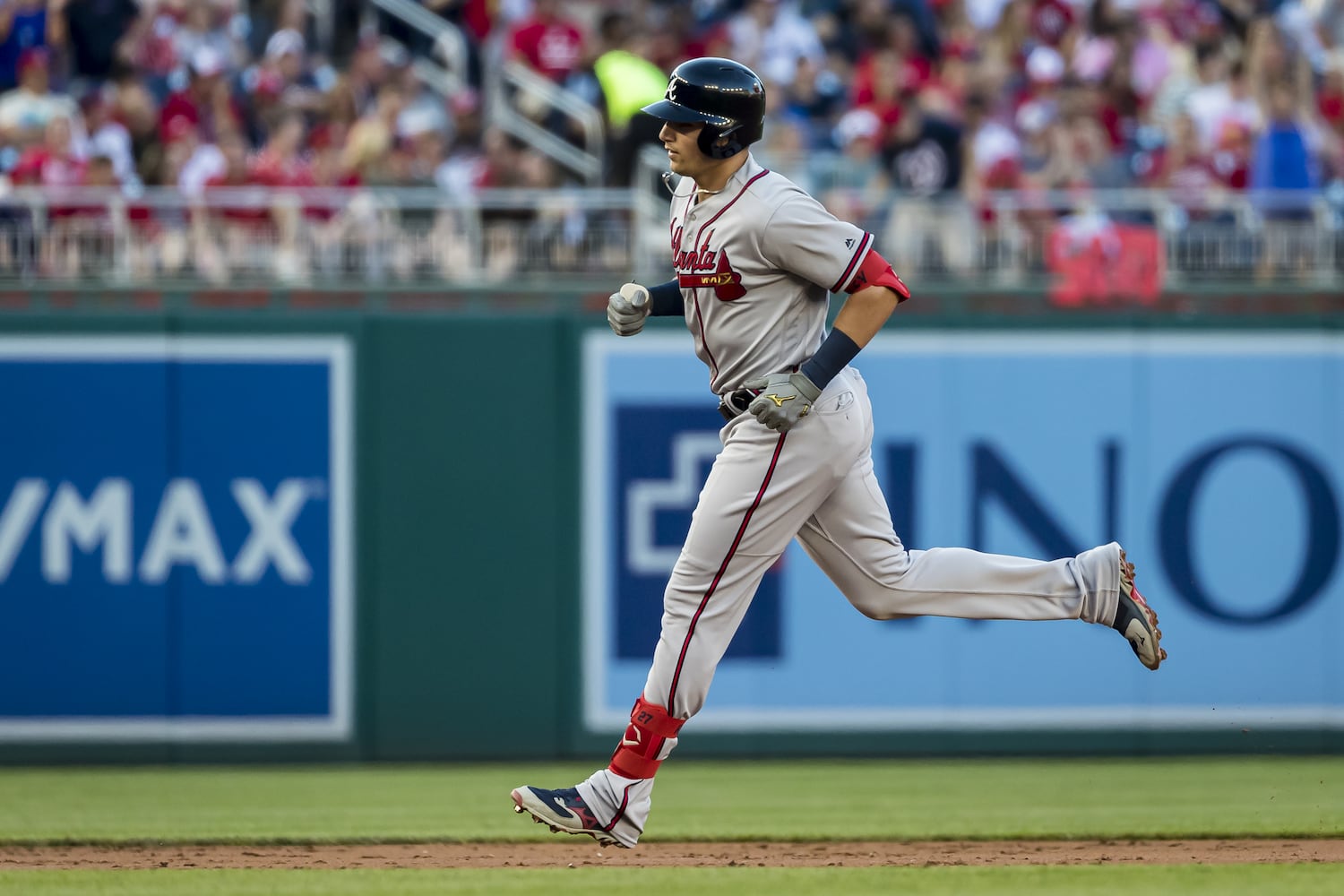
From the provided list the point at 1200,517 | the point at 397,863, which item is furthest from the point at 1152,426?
the point at 397,863

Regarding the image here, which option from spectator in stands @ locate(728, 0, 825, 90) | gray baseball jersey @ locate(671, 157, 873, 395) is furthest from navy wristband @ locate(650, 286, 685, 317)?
spectator in stands @ locate(728, 0, 825, 90)

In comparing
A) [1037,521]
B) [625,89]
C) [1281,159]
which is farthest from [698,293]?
[1281,159]

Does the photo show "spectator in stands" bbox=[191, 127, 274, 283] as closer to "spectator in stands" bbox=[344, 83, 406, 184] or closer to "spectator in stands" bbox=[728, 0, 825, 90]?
"spectator in stands" bbox=[344, 83, 406, 184]

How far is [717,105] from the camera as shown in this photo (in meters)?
5.13

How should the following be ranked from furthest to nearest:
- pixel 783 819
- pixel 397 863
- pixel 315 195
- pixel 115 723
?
pixel 315 195, pixel 115 723, pixel 783 819, pixel 397 863

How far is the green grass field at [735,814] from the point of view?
5051 millimetres

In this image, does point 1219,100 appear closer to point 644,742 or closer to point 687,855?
point 687,855

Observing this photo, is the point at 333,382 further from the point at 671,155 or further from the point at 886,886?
the point at 886,886

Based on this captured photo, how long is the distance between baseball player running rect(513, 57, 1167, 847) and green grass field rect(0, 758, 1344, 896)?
46 centimetres

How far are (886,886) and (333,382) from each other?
14.6 ft

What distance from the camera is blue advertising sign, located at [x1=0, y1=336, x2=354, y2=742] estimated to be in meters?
8.37

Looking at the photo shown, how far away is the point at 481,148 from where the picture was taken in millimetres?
11055

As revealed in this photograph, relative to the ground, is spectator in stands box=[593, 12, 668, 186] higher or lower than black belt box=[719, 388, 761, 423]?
higher

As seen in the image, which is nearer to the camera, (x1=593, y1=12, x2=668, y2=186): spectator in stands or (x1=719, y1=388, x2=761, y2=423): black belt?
(x1=719, y1=388, x2=761, y2=423): black belt
